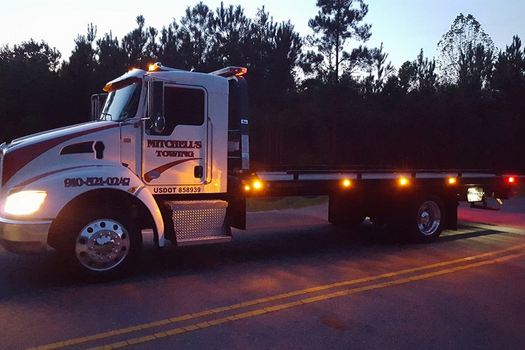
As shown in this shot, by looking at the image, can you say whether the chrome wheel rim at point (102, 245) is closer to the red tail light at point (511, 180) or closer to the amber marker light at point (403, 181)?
the amber marker light at point (403, 181)

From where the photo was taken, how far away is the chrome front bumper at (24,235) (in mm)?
6082

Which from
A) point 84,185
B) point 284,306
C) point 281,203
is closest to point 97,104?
point 84,185

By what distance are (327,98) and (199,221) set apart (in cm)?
2394

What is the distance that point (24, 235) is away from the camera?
609cm

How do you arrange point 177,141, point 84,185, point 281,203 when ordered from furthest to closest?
point 281,203, point 177,141, point 84,185

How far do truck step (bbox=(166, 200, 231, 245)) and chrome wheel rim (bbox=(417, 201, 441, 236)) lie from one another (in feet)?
13.8

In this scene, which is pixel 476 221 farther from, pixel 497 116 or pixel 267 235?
pixel 497 116

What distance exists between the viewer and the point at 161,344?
4.59 m

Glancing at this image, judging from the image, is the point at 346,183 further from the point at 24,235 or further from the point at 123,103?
the point at 24,235

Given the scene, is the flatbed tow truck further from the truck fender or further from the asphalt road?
the asphalt road

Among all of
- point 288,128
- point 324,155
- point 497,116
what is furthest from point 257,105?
point 497,116

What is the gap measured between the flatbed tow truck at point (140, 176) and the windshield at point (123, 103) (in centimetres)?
2

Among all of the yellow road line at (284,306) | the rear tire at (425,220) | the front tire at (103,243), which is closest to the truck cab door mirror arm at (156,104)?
the front tire at (103,243)

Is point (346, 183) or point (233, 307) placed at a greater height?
point (346, 183)
